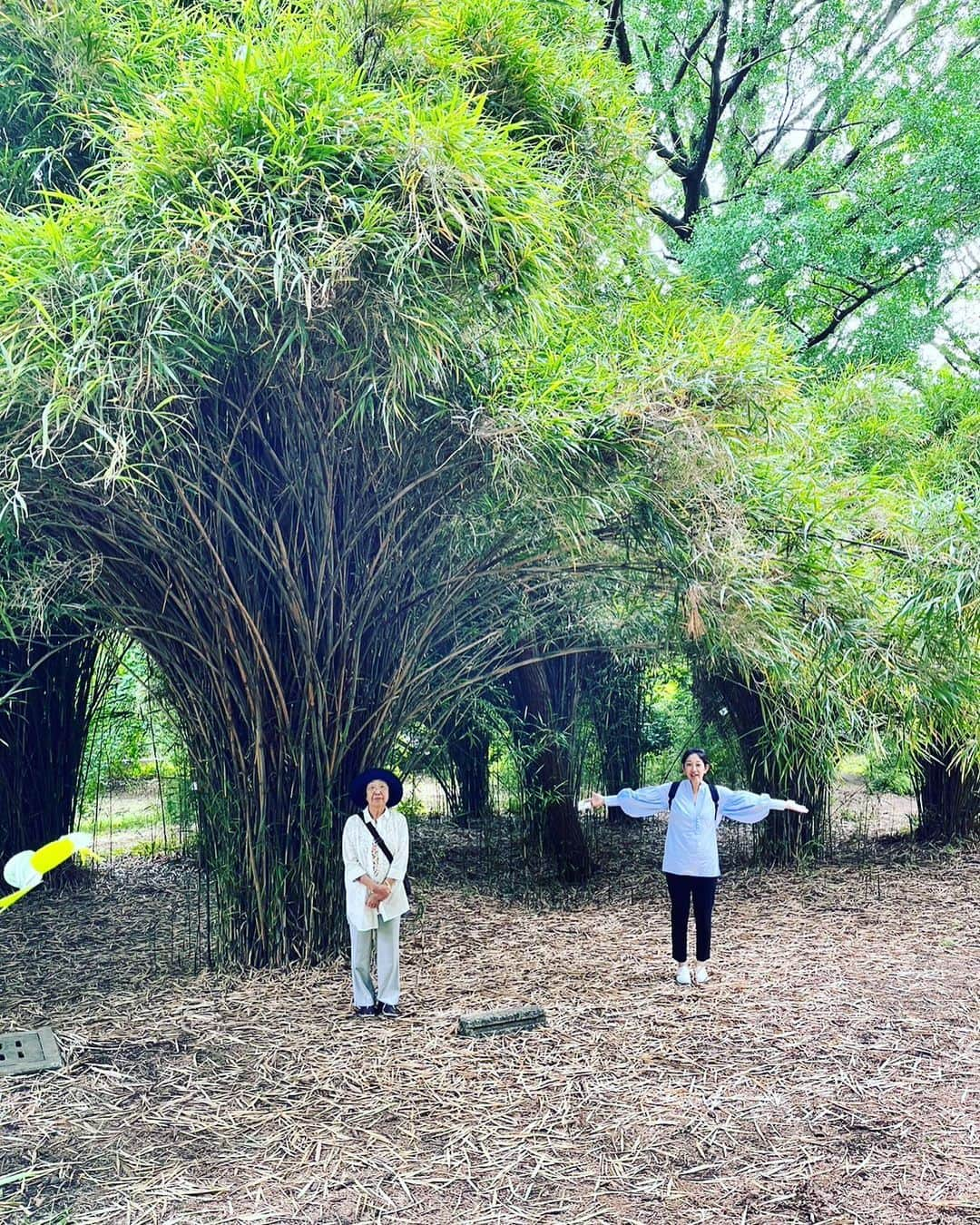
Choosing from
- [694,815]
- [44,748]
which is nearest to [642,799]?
[694,815]

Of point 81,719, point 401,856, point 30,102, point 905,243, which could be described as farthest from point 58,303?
point 905,243

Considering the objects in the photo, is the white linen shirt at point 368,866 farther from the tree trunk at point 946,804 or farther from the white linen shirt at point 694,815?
the tree trunk at point 946,804

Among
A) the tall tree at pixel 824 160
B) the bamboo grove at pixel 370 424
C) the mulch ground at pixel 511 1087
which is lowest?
the mulch ground at pixel 511 1087

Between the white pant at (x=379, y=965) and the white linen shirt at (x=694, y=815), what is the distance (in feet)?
2.74

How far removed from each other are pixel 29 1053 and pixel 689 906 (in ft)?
6.84

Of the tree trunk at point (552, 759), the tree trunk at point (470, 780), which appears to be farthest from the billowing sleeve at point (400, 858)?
the tree trunk at point (470, 780)

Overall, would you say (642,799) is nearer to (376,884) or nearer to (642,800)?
(642,800)

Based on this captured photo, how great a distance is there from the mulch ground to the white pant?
3.8 inches

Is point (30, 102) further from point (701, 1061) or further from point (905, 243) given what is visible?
point (905, 243)

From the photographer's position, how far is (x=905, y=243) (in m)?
7.15

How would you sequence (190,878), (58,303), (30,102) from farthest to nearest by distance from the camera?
(190,878) < (30,102) < (58,303)

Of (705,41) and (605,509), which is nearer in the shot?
(605,509)

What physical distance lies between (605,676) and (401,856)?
278cm

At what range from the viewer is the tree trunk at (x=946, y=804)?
232 inches
